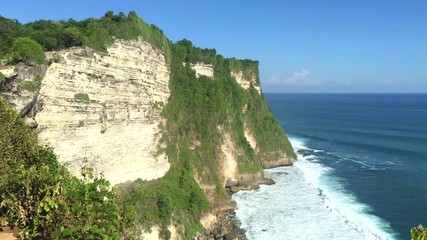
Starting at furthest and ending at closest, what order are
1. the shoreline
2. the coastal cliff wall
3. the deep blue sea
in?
the deep blue sea → the shoreline → the coastal cliff wall

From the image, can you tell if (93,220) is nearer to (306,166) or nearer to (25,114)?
(25,114)

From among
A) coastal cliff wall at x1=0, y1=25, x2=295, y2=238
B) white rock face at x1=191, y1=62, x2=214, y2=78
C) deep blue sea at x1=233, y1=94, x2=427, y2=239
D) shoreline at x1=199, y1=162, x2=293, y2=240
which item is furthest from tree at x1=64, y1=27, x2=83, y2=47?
white rock face at x1=191, y1=62, x2=214, y2=78

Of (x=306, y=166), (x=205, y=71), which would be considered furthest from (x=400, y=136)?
(x=205, y=71)

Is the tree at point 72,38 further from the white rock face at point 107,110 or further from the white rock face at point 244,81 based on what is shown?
the white rock face at point 244,81

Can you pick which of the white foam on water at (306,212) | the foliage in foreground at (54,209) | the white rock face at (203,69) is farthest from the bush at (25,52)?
the white rock face at (203,69)

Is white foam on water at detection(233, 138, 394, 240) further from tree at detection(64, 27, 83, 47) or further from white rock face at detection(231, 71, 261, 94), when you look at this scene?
tree at detection(64, 27, 83, 47)
